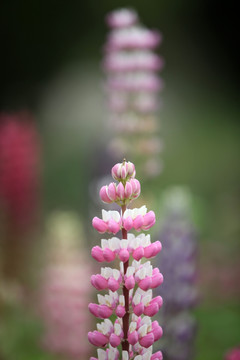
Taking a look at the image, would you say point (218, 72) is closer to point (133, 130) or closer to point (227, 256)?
point (227, 256)

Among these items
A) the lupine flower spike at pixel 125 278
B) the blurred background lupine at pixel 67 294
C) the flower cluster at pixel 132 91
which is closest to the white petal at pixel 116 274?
the lupine flower spike at pixel 125 278

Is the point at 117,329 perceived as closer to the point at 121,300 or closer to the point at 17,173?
the point at 121,300

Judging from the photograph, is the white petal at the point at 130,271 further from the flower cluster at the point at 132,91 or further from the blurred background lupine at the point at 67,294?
the blurred background lupine at the point at 67,294

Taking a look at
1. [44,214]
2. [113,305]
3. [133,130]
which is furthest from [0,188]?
[113,305]

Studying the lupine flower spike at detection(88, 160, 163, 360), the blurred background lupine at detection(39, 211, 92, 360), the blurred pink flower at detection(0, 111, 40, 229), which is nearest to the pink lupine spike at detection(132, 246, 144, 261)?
the lupine flower spike at detection(88, 160, 163, 360)

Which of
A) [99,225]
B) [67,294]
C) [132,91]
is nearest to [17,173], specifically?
[67,294]

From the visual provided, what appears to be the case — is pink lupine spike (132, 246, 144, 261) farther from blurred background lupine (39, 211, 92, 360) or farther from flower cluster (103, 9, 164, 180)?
blurred background lupine (39, 211, 92, 360)
